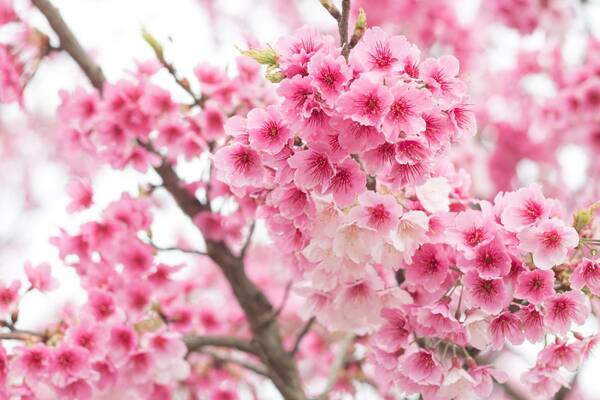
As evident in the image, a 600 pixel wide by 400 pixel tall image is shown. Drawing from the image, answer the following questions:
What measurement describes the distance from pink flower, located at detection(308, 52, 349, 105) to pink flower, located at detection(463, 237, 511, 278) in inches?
20.1

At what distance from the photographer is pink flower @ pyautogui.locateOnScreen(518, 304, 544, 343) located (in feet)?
5.96

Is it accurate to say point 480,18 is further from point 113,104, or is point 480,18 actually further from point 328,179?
point 328,179

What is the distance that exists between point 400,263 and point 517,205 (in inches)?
12.9

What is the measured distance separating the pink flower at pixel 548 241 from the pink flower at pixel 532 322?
144 mm

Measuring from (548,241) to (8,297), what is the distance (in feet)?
5.39

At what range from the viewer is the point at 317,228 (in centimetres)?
189

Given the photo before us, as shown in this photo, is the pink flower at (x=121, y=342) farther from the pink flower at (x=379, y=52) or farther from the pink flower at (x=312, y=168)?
the pink flower at (x=379, y=52)

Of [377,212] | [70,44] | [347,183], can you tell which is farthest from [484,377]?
[70,44]

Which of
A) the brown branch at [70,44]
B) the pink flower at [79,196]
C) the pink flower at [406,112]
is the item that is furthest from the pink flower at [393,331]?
the brown branch at [70,44]

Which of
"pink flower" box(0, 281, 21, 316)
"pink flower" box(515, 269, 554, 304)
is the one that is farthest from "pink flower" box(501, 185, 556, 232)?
"pink flower" box(0, 281, 21, 316)

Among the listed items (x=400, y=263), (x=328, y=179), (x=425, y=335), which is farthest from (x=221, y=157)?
(x=425, y=335)

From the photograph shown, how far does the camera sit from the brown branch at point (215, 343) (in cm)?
274

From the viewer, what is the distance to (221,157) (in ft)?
6.13

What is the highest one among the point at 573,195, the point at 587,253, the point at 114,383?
the point at 587,253
